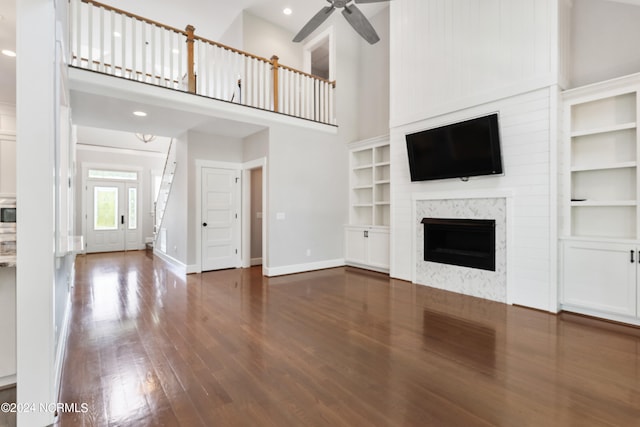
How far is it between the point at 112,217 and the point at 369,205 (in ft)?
25.1

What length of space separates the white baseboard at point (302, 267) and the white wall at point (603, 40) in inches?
185

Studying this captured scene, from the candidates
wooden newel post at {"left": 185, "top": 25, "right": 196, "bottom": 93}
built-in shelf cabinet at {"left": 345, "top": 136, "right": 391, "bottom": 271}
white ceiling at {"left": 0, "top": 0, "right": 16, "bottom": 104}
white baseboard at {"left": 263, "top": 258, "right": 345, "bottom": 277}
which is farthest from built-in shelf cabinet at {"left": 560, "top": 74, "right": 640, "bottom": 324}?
white ceiling at {"left": 0, "top": 0, "right": 16, "bottom": 104}

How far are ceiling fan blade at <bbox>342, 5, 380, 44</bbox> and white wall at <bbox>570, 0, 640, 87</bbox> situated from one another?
2.55m

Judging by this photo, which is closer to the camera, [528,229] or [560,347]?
[560,347]

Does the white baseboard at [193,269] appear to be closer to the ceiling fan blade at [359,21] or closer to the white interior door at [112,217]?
the white interior door at [112,217]

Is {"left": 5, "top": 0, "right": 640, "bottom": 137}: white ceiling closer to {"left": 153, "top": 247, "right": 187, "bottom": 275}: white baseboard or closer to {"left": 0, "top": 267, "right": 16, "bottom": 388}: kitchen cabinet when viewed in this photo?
{"left": 153, "top": 247, "right": 187, "bottom": 275}: white baseboard

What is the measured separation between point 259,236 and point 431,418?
563 cm

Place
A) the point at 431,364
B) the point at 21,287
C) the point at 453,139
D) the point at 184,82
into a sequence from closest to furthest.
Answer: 1. the point at 21,287
2. the point at 431,364
3. the point at 453,139
4. the point at 184,82

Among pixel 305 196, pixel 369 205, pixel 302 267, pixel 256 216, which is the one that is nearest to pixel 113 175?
pixel 256 216

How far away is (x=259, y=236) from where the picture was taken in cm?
696

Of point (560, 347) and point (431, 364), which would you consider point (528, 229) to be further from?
point (431, 364)

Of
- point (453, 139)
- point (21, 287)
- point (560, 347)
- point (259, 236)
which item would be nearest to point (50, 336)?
point (21, 287)

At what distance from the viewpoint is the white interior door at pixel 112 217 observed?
28.2 feet

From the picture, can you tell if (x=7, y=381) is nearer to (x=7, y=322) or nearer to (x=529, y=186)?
(x=7, y=322)
